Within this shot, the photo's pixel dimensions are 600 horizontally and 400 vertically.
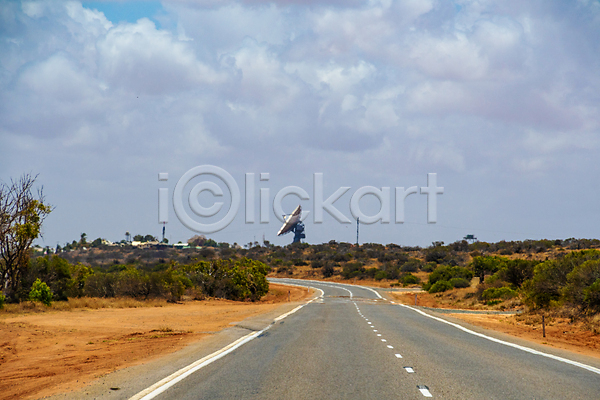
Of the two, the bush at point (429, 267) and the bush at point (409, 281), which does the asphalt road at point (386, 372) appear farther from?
the bush at point (429, 267)

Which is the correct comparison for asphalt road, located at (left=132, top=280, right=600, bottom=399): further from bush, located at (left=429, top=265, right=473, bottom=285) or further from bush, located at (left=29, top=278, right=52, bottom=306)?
bush, located at (left=429, top=265, right=473, bottom=285)

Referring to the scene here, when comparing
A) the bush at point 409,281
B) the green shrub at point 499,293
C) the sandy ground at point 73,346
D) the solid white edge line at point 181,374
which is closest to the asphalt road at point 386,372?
the solid white edge line at point 181,374

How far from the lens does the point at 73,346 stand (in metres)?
15.8

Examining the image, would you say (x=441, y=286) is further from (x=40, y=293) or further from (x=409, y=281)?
(x=40, y=293)

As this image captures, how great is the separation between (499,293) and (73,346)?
113 ft

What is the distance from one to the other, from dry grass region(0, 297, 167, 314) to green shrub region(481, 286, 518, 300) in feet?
81.1

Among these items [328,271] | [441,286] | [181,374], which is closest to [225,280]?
[441,286]

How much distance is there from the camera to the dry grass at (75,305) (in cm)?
2670

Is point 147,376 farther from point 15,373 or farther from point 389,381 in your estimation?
point 389,381

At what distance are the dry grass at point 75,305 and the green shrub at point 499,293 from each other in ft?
81.1

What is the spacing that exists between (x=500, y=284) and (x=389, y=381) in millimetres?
38702

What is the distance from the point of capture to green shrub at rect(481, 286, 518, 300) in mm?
40062

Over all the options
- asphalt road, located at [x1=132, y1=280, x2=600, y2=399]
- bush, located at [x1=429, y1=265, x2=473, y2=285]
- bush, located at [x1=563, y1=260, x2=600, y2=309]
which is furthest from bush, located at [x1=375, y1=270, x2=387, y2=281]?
asphalt road, located at [x1=132, y1=280, x2=600, y2=399]

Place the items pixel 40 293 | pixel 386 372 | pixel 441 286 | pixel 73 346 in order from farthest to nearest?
pixel 441 286
pixel 40 293
pixel 73 346
pixel 386 372
